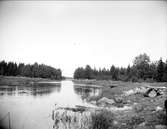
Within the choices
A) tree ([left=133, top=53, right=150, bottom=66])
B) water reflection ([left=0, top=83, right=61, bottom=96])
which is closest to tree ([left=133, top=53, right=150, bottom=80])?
tree ([left=133, top=53, right=150, bottom=66])

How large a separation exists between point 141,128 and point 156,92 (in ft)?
39.5

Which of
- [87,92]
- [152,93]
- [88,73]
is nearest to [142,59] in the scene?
[88,73]

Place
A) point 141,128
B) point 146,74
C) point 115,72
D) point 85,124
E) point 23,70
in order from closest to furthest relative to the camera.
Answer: point 141,128
point 85,124
point 146,74
point 115,72
point 23,70

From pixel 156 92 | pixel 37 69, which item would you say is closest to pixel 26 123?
pixel 156 92

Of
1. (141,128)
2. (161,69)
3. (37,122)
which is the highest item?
(161,69)

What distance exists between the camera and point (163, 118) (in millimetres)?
7215

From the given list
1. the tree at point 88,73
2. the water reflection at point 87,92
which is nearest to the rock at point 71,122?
the water reflection at point 87,92

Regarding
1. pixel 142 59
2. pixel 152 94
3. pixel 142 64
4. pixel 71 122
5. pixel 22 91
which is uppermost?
pixel 142 59

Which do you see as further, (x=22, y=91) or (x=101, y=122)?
(x=22, y=91)

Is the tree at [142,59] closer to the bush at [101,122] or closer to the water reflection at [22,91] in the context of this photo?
the water reflection at [22,91]

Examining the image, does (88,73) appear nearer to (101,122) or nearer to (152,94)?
(152,94)

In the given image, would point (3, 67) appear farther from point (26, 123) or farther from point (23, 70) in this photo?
point (26, 123)

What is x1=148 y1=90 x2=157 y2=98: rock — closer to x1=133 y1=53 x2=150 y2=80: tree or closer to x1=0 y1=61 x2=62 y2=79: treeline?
x1=133 y1=53 x2=150 y2=80: tree

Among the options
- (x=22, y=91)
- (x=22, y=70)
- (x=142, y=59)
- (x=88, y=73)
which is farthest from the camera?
(x=88, y=73)
